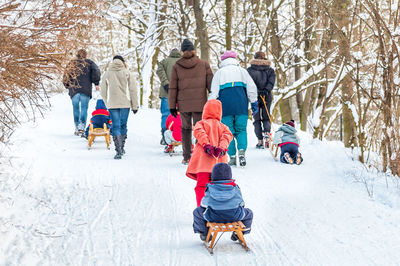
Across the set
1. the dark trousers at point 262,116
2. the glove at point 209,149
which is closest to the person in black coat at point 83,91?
the dark trousers at point 262,116

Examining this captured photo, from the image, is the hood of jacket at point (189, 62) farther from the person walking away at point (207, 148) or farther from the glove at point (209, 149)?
the glove at point (209, 149)

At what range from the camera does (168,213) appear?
5602 mm

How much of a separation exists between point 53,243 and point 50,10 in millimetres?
2445

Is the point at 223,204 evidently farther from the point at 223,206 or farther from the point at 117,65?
the point at 117,65

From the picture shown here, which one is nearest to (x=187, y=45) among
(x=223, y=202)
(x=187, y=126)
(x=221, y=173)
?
(x=187, y=126)

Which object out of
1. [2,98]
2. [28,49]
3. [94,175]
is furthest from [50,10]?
[94,175]

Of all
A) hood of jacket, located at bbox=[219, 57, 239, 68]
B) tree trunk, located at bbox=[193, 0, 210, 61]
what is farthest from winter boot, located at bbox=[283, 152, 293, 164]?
tree trunk, located at bbox=[193, 0, 210, 61]

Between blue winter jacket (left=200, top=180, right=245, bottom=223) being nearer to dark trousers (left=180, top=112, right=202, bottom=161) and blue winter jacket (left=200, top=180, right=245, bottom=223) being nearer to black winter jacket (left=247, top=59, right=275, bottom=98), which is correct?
dark trousers (left=180, top=112, right=202, bottom=161)

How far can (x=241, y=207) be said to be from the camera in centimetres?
438

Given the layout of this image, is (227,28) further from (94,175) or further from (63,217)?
(63,217)

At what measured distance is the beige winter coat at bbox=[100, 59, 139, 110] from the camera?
8.95 m

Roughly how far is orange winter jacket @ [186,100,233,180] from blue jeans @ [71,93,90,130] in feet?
21.7

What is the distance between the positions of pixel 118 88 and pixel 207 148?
4.45 m

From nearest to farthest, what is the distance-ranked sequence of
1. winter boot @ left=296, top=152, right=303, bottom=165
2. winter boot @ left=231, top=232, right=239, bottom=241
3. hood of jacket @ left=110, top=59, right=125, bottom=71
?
winter boot @ left=231, top=232, right=239, bottom=241, winter boot @ left=296, top=152, right=303, bottom=165, hood of jacket @ left=110, top=59, right=125, bottom=71
